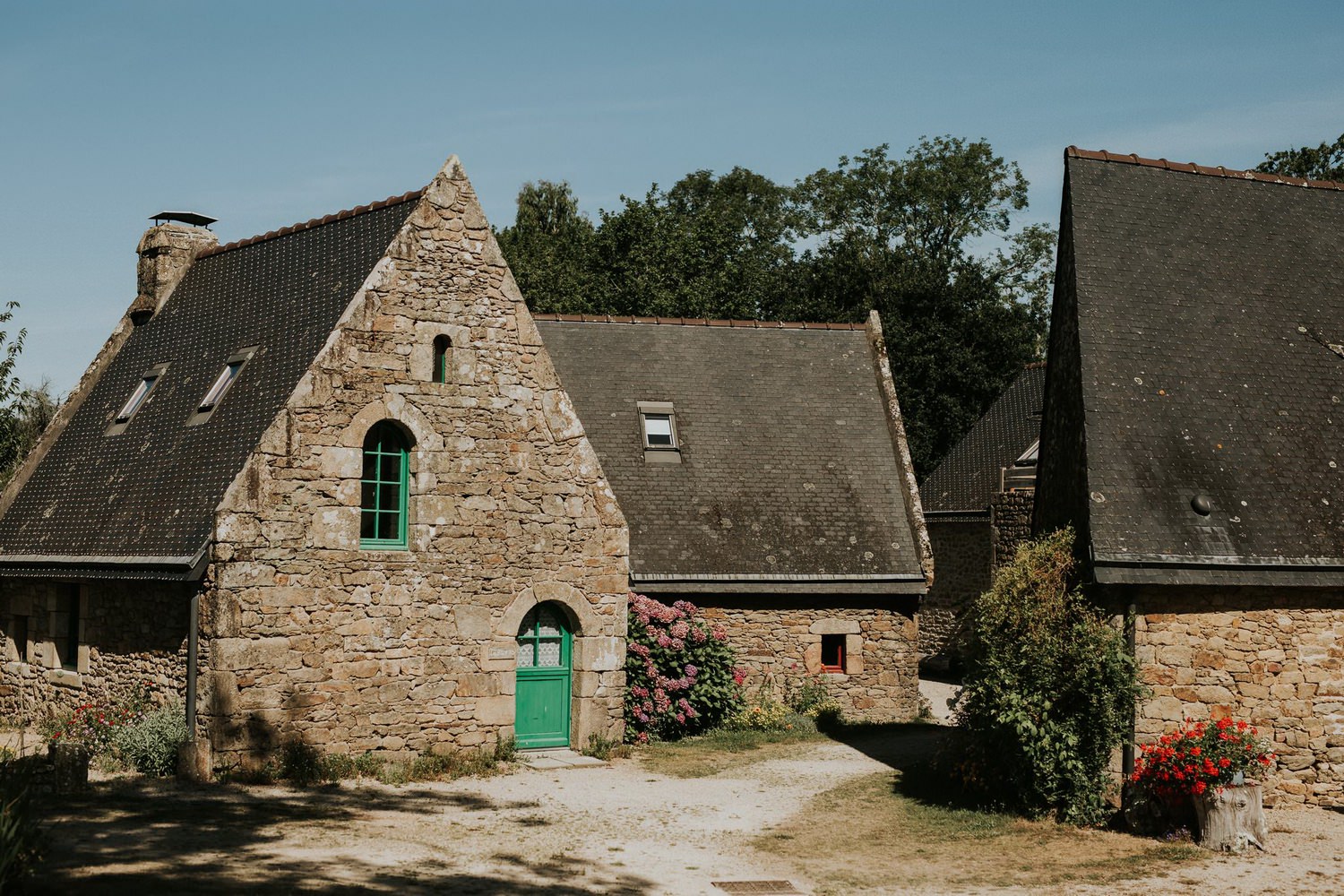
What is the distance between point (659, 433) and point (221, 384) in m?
7.23

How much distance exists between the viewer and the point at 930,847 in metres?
12.7

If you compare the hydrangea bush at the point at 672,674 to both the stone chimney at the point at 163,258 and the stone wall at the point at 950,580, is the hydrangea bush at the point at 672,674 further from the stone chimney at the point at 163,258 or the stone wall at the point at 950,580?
the stone wall at the point at 950,580

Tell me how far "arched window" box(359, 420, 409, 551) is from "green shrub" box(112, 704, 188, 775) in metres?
2.82

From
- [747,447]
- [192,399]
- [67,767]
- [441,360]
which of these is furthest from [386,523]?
[747,447]

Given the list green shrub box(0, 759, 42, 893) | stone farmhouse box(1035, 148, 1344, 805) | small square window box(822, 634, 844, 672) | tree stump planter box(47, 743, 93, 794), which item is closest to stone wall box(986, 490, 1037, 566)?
small square window box(822, 634, 844, 672)

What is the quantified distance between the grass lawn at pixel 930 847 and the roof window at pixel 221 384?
7485 millimetres

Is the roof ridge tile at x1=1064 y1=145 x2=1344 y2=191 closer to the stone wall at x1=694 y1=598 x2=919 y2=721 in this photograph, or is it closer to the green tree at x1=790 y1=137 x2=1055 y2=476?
the stone wall at x1=694 y1=598 x2=919 y2=721

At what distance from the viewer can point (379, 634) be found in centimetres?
1573

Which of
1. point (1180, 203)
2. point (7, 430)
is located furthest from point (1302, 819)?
point (7, 430)

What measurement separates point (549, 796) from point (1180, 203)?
10384 mm

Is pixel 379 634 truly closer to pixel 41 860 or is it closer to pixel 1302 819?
pixel 41 860

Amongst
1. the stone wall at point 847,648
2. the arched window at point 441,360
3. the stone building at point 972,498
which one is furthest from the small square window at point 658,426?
the stone building at point 972,498

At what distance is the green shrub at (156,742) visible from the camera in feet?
48.1

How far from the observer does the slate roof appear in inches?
551
